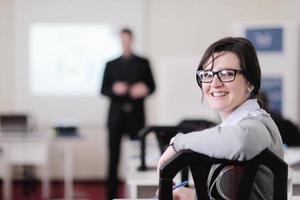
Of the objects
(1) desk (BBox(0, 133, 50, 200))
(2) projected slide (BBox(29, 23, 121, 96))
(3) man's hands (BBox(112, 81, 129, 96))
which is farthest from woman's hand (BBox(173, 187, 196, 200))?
(2) projected slide (BBox(29, 23, 121, 96))

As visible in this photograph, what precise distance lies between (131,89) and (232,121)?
→ 334cm

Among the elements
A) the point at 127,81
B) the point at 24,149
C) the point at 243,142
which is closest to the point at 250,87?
the point at 243,142

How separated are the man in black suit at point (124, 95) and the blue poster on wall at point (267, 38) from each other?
1.55m

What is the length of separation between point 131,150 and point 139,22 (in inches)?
120

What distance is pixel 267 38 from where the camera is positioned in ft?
18.5

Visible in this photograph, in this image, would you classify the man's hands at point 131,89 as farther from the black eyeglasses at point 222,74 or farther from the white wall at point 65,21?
the black eyeglasses at point 222,74

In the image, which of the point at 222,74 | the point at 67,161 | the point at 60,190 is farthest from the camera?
the point at 60,190

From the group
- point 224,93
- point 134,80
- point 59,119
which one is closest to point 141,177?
point 224,93

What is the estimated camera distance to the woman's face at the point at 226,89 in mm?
1388

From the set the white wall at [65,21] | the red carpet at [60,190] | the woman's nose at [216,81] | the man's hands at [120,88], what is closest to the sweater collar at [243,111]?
the woman's nose at [216,81]

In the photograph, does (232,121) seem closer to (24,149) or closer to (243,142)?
(243,142)

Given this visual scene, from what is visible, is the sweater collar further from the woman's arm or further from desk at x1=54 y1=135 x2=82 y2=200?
desk at x1=54 y1=135 x2=82 y2=200

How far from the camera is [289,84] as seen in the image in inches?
221

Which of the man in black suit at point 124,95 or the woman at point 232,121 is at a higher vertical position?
the woman at point 232,121
